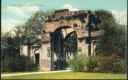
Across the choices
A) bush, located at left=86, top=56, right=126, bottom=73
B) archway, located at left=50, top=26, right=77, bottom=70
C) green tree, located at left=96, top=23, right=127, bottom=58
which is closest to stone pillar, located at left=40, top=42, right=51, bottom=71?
archway, located at left=50, top=26, right=77, bottom=70

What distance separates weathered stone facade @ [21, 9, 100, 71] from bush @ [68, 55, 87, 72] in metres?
0.11

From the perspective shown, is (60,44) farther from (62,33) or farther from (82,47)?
(82,47)

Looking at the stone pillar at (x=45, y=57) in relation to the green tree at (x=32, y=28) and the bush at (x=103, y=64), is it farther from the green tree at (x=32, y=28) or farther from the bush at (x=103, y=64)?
the bush at (x=103, y=64)

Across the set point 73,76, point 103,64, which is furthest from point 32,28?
point 103,64

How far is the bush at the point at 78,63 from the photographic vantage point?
7.47 metres

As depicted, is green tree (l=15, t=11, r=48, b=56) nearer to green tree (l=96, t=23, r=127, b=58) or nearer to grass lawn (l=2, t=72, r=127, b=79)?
grass lawn (l=2, t=72, r=127, b=79)

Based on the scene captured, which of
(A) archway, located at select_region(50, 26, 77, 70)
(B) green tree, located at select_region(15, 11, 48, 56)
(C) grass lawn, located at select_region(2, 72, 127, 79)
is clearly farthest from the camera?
(A) archway, located at select_region(50, 26, 77, 70)

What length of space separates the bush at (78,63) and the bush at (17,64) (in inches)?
29.3

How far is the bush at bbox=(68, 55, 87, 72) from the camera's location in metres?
7.47

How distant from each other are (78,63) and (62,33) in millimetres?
769

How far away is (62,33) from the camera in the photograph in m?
7.81

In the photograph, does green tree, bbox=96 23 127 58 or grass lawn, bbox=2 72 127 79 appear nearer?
grass lawn, bbox=2 72 127 79

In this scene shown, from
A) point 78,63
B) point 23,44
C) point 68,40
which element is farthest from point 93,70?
point 23,44

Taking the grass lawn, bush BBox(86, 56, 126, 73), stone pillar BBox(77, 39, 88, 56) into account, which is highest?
stone pillar BBox(77, 39, 88, 56)
